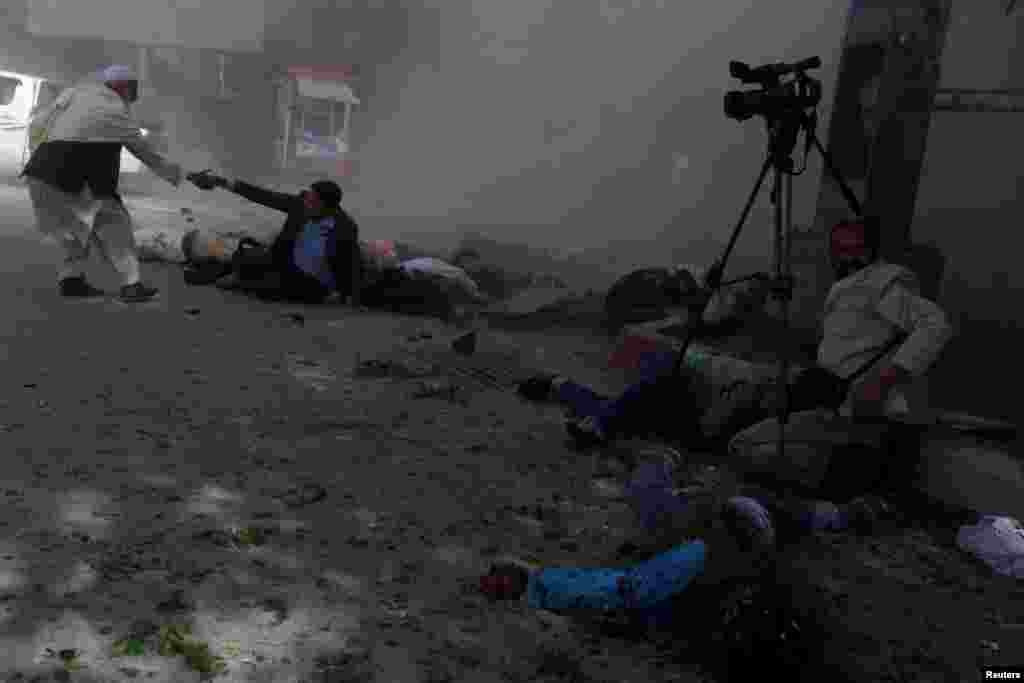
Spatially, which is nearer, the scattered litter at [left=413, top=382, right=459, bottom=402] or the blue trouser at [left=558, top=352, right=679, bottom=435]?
the blue trouser at [left=558, top=352, right=679, bottom=435]

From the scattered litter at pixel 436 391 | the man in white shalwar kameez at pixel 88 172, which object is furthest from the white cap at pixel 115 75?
the scattered litter at pixel 436 391

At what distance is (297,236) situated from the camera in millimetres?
7812

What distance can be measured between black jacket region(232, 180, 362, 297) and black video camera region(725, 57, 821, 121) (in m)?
4.17

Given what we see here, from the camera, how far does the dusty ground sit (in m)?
2.72

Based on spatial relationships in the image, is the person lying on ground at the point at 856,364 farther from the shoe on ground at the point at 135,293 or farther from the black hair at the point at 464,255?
the black hair at the point at 464,255

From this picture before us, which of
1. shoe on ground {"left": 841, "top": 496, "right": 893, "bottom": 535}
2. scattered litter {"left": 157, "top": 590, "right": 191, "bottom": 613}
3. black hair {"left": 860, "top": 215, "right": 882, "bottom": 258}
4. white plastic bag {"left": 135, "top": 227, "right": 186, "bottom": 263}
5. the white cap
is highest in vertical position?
the white cap

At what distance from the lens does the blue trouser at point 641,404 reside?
16.3 feet

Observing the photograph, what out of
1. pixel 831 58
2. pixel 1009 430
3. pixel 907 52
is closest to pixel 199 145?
pixel 831 58

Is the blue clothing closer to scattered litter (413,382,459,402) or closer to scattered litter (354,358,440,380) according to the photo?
scattered litter (354,358,440,380)

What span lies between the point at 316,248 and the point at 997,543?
563 cm

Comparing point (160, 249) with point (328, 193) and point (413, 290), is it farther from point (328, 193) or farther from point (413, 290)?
point (413, 290)

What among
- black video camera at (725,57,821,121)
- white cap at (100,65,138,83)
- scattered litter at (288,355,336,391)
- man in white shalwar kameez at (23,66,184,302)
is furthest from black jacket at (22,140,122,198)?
black video camera at (725,57,821,121)

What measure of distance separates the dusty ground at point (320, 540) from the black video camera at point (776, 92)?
1.94 m

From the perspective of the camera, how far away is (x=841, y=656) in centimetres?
304
